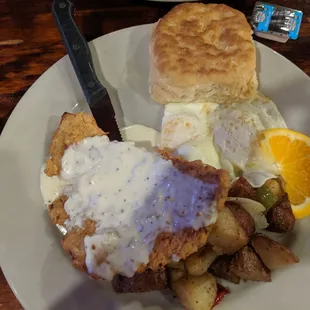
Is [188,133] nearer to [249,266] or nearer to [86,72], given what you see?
[86,72]

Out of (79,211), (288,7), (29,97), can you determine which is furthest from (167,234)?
(288,7)

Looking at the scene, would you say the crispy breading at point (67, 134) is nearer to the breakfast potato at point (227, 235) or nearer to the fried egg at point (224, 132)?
the fried egg at point (224, 132)

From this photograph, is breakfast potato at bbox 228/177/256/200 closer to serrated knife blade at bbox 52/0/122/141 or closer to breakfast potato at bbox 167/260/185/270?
breakfast potato at bbox 167/260/185/270

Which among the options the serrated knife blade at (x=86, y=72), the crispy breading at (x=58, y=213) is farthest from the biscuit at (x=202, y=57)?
the crispy breading at (x=58, y=213)

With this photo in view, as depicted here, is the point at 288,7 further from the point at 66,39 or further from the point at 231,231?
the point at 231,231

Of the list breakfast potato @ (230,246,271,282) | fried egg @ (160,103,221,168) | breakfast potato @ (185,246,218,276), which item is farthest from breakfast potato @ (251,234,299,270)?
fried egg @ (160,103,221,168)

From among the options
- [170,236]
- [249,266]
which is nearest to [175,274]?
[170,236]
